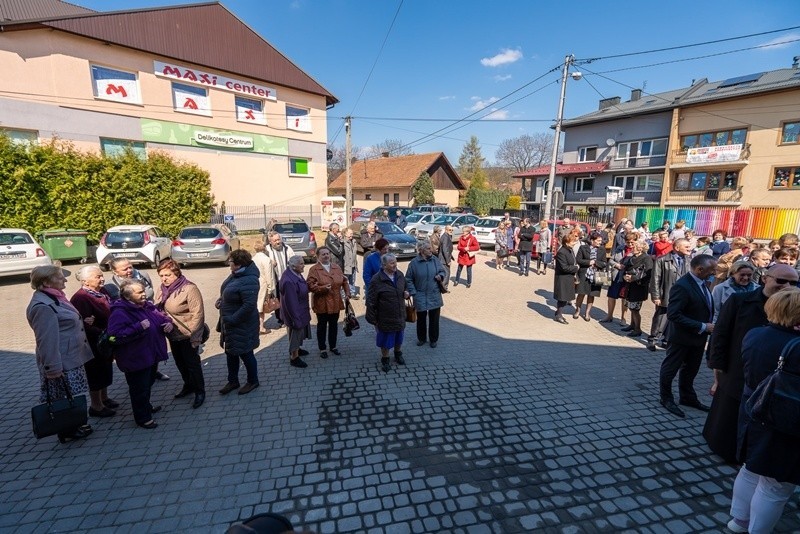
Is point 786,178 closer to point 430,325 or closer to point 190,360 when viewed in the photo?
point 430,325

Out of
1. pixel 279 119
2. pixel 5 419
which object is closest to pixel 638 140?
pixel 279 119

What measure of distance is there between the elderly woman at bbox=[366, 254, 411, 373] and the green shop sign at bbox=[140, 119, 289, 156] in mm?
19026

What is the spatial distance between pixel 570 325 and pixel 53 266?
26.6 ft

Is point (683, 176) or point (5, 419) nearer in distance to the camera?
point (5, 419)

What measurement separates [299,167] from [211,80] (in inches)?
264

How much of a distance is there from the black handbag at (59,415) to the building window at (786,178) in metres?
33.9

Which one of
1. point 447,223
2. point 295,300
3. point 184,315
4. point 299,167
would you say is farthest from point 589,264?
point 299,167

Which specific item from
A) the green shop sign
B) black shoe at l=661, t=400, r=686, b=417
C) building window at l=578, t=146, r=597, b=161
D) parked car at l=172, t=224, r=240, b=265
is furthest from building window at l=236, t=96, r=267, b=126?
building window at l=578, t=146, r=597, b=161

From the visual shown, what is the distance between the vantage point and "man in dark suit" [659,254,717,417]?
417 cm

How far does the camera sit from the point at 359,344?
639cm

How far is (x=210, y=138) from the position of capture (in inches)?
794

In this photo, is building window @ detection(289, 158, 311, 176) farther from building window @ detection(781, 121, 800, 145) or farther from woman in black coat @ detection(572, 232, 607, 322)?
building window @ detection(781, 121, 800, 145)

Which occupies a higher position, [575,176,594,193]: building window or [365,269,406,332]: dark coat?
[575,176,594,193]: building window

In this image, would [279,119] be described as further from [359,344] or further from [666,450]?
[666,450]
